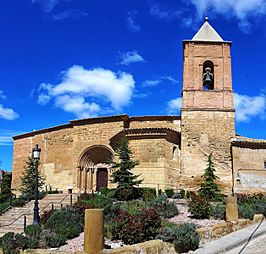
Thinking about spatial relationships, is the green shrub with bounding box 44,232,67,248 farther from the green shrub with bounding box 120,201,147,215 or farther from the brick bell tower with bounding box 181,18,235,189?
the brick bell tower with bounding box 181,18,235,189

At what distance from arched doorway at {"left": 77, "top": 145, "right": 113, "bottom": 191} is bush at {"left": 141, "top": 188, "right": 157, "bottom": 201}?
688 centimetres

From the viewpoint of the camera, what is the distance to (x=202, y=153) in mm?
25078

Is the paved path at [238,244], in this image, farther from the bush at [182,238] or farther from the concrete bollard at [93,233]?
the concrete bollard at [93,233]

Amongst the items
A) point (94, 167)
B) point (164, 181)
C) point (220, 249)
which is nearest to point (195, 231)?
point (220, 249)

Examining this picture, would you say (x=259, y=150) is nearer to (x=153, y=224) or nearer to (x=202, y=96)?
(x=202, y=96)

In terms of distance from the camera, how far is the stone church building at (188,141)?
79.8ft

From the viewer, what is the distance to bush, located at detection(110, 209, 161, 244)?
10430mm

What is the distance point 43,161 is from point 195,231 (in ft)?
78.2

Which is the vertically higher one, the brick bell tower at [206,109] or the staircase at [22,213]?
the brick bell tower at [206,109]

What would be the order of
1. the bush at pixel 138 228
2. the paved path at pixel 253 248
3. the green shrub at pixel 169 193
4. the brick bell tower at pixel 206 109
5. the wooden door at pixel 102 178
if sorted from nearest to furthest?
the paved path at pixel 253 248 < the bush at pixel 138 228 < the green shrub at pixel 169 193 < the brick bell tower at pixel 206 109 < the wooden door at pixel 102 178

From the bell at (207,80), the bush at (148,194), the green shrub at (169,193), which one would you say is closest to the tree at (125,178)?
the bush at (148,194)

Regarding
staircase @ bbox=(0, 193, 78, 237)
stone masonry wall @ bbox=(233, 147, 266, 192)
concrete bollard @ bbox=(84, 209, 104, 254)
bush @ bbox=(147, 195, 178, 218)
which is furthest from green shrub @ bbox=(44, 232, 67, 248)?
stone masonry wall @ bbox=(233, 147, 266, 192)

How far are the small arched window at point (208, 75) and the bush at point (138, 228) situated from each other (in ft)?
57.9

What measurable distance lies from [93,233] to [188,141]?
18400 mm
